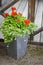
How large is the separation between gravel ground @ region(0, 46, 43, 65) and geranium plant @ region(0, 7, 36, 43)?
0.24 m

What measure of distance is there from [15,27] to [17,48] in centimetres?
24

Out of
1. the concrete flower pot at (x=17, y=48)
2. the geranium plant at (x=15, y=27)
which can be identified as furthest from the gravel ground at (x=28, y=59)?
the geranium plant at (x=15, y=27)

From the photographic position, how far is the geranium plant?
2216mm

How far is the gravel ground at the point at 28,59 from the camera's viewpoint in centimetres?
227

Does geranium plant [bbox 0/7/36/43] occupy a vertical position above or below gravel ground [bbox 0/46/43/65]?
above

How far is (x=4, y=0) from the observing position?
3412 millimetres

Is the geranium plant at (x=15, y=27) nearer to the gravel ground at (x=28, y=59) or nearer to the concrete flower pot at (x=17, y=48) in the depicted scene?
the concrete flower pot at (x=17, y=48)

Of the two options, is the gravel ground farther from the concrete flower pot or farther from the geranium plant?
the geranium plant

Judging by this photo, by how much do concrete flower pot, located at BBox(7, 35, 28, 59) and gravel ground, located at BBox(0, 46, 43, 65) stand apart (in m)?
0.05

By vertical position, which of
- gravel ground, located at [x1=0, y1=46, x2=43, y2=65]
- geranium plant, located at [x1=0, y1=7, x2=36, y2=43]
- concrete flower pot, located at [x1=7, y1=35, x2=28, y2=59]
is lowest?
gravel ground, located at [x1=0, y1=46, x2=43, y2=65]

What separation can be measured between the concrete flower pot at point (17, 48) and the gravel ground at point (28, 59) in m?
0.05

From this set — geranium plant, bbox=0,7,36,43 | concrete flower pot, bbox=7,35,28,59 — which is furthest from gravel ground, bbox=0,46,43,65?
geranium plant, bbox=0,7,36,43

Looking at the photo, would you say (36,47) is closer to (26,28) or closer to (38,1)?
(26,28)

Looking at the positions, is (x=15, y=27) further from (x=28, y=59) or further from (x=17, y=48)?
(x=28, y=59)
